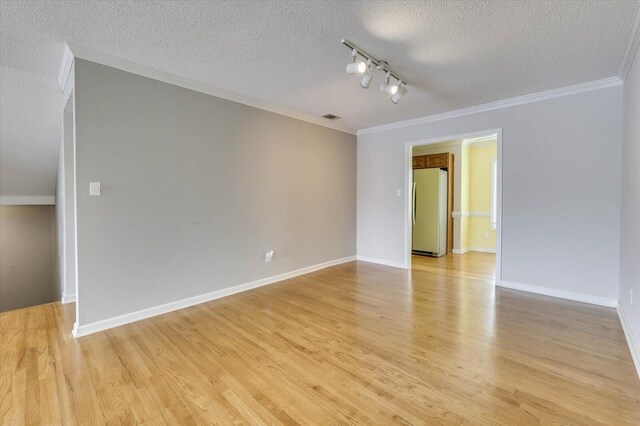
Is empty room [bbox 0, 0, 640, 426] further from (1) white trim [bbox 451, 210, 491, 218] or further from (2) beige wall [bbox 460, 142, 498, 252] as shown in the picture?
(2) beige wall [bbox 460, 142, 498, 252]

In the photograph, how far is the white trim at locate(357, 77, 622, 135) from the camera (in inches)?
125

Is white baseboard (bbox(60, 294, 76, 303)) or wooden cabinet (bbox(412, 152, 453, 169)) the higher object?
wooden cabinet (bbox(412, 152, 453, 169))

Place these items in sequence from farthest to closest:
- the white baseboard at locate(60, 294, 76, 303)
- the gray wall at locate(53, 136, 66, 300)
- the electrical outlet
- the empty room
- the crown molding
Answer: the electrical outlet, the gray wall at locate(53, 136, 66, 300), the white baseboard at locate(60, 294, 76, 303), the crown molding, the empty room

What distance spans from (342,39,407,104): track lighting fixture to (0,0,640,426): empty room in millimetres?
25

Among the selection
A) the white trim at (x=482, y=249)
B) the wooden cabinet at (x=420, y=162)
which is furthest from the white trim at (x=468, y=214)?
the wooden cabinet at (x=420, y=162)

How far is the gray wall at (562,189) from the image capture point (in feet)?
10.4

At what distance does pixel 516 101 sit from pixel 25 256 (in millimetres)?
8631

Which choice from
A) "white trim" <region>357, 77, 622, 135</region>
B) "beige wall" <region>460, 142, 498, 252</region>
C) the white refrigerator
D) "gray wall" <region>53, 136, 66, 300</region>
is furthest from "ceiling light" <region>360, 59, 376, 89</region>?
"beige wall" <region>460, 142, 498, 252</region>

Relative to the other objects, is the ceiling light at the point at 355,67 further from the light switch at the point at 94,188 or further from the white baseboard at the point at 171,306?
the white baseboard at the point at 171,306

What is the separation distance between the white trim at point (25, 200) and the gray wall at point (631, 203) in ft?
24.7

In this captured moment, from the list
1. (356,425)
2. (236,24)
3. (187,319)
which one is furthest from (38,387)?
(236,24)

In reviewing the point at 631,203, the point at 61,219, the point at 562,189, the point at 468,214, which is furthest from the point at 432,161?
the point at 61,219

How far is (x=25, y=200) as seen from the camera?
475 cm

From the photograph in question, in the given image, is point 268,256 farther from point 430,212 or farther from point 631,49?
point 631,49
